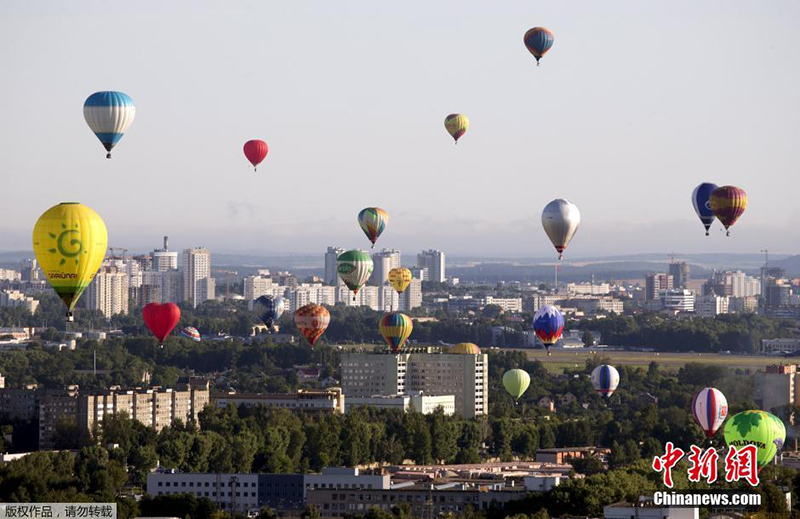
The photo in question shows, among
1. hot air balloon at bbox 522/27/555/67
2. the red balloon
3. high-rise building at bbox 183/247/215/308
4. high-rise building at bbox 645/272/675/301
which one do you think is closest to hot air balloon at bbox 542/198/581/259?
hot air balloon at bbox 522/27/555/67

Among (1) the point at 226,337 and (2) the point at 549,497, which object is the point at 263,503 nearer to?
(2) the point at 549,497

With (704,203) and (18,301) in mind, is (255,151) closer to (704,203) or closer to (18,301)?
(704,203)

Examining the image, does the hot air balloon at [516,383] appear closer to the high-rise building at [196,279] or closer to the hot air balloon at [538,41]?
the hot air balloon at [538,41]

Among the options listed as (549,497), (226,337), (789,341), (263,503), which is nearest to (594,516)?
(549,497)

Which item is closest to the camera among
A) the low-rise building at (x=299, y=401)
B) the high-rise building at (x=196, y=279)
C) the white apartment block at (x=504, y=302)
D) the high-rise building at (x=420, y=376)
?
the low-rise building at (x=299, y=401)

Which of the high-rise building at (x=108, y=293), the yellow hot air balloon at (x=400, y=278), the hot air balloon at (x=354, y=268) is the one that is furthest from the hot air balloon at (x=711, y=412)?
the high-rise building at (x=108, y=293)
